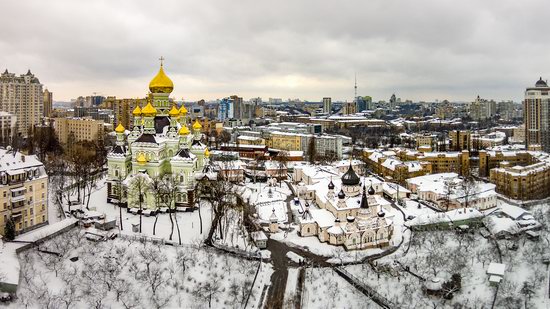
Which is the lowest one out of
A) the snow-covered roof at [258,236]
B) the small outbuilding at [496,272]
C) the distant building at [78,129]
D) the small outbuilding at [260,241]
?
the small outbuilding at [496,272]

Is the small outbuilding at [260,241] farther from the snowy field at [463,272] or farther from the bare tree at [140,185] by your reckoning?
the bare tree at [140,185]

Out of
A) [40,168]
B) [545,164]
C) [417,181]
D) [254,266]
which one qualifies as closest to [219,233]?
[254,266]

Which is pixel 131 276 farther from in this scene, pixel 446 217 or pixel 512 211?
pixel 512 211

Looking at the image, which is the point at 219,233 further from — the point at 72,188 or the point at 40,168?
the point at 72,188

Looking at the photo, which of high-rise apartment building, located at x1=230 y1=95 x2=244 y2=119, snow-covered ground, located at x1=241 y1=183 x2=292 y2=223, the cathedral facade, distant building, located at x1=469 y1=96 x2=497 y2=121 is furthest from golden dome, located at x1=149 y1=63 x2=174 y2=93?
distant building, located at x1=469 y1=96 x2=497 y2=121

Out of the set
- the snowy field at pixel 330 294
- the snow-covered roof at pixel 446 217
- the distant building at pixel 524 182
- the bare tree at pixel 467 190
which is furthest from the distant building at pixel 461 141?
the snowy field at pixel 330 294

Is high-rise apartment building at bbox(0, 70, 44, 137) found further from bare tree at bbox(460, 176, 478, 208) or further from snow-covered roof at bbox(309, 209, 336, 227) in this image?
bare tree at bbox(460, 176, 478, 208)

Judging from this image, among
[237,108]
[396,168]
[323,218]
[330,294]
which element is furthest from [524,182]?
[237,108]
